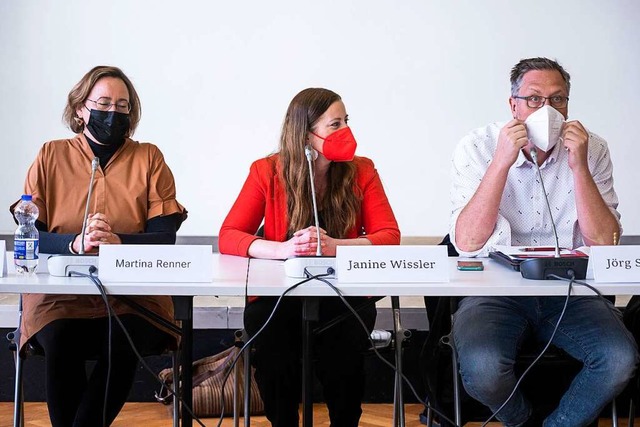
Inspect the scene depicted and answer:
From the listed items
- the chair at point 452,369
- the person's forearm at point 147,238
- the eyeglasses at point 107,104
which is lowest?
the chair at point 452,369

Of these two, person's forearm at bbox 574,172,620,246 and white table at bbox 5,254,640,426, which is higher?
person's forearm at bbox 574,172,620,246

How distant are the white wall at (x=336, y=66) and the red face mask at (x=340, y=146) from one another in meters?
1.67

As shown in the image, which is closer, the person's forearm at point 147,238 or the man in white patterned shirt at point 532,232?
the man in white patterned shirt at point 532,232

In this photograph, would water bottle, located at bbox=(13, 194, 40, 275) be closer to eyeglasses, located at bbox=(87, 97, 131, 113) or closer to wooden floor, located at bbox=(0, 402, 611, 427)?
eyeglasses, located at bbox=(87, 97, 131, 113)

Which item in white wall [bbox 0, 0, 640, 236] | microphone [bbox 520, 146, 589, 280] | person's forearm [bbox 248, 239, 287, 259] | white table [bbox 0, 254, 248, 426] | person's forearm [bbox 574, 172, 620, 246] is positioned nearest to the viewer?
white table [bbox 0, 254, 248, 426]

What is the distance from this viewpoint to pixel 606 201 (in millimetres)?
2693

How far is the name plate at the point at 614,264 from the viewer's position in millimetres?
2002

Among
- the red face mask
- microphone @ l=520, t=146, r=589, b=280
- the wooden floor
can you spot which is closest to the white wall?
the wooden floor

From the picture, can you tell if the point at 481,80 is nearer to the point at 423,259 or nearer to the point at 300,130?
the point at 300,130

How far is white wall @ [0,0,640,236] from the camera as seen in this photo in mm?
4234

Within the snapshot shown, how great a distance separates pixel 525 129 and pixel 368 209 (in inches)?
21.2

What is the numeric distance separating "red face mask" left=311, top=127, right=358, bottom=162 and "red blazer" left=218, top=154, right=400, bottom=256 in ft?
0.54

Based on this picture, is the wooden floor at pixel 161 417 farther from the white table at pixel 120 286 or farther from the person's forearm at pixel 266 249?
the white table at pixel 120 286

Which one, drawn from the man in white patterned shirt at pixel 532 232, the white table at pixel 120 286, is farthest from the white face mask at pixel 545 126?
the white table at pixel 120 286
